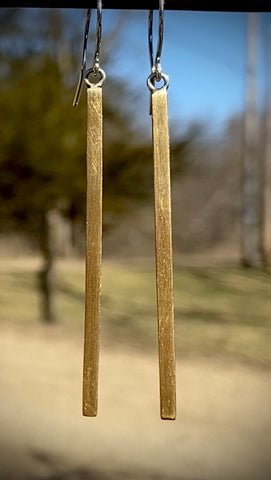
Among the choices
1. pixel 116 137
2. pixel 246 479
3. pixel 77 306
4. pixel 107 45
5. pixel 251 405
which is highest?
pixel 107 45

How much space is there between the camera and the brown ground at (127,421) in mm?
2100

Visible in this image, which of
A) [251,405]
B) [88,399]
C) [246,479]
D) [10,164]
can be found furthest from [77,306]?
[88,399]

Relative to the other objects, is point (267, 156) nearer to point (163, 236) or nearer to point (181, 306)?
point (181, 306)

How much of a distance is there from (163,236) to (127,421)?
6.20 ft

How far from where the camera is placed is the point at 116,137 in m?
2.98

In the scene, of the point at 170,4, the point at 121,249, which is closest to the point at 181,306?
the point at 121,249

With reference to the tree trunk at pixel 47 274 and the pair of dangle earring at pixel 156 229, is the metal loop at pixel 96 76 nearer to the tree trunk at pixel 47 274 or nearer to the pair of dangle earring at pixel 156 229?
the pair of dangle earring at pixel 156 229

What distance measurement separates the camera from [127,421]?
2.34 meters

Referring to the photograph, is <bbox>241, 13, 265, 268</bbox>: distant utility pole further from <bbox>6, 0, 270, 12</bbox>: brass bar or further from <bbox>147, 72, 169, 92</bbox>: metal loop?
<bbox>147, 72, 169, 92</bbox>: metal loop

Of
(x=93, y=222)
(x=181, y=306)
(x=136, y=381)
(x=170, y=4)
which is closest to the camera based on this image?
(x=93, y=222)

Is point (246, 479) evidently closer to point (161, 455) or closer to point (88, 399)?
point (161, 455)

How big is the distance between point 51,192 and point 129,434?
4.24 feet

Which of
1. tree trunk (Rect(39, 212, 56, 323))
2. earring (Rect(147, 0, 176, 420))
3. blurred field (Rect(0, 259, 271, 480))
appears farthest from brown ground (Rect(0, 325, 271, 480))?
earring (Rect(147, 0, 176, 420))

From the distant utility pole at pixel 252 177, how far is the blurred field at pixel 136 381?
0.45ft
